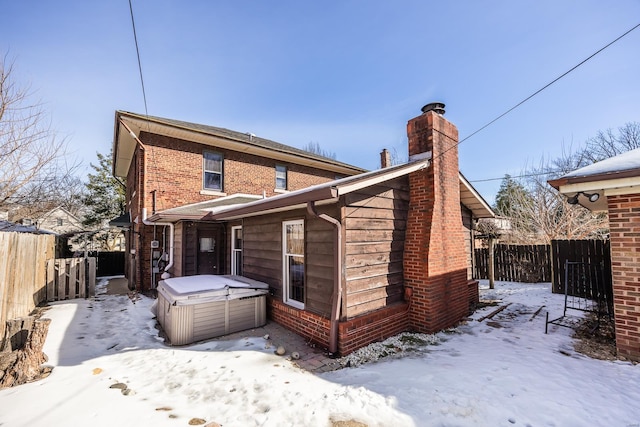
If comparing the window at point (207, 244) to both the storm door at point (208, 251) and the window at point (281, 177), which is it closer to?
the storm door at point (208, 251)

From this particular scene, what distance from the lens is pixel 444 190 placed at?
6141 mm

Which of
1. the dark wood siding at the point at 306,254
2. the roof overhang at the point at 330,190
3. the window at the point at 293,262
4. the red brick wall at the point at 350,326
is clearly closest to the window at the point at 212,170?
the dark wood siding at the point at 306,254

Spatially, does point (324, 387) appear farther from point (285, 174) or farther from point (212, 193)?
point (285, 174)

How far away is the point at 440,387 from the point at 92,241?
96.1 ft

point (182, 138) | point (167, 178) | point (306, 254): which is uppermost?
point (182, 138)

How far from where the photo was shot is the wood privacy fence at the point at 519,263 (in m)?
11.8

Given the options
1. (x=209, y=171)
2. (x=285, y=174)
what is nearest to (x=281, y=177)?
(x=285, y=174)

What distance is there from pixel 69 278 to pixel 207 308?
22.8 feet

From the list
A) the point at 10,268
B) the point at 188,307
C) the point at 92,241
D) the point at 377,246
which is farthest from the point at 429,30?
the point at 92,241

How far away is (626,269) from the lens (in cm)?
427

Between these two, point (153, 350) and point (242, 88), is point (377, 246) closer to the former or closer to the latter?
point (153, 350)

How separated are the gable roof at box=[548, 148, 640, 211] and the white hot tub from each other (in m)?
6.09

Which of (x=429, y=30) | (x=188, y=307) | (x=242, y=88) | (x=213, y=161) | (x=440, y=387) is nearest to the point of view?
(x=440, y=387)

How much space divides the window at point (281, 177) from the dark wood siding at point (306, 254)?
635 cm
